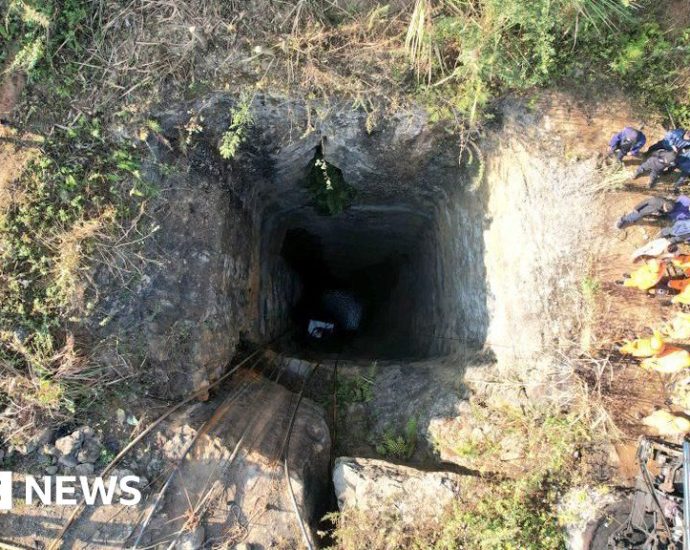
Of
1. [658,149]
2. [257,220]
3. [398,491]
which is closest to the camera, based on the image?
[658,149]

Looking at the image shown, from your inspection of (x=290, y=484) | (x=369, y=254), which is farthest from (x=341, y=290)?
(x=290, y=484)

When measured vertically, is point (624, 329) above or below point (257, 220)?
below

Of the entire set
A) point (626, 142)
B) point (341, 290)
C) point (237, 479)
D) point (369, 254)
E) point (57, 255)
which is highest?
point (626, 142)

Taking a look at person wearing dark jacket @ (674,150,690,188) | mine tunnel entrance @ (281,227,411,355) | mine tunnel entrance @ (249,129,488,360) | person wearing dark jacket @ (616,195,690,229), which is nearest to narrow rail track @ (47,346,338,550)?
mine tunnel entrance @ (249,129,488,360)

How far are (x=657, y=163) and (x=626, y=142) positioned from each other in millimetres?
347

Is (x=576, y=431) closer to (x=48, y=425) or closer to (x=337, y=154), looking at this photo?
(x=337, y=154)

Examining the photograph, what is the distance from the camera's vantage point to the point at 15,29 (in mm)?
5094

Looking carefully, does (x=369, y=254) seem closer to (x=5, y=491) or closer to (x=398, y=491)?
(x=398, y=491)

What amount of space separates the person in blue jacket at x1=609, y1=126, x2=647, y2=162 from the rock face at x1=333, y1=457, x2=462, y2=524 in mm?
3677

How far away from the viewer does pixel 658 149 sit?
16.2 feet

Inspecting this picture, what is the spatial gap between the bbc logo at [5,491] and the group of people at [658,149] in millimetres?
6663

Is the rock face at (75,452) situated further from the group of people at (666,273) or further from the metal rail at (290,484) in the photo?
the group of people at (666,273)

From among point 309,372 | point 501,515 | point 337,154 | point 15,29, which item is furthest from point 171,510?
point 15,29

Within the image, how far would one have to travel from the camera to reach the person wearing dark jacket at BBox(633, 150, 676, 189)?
4758 mm
